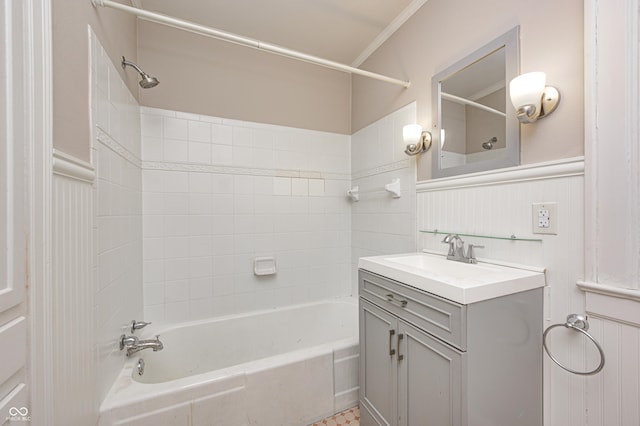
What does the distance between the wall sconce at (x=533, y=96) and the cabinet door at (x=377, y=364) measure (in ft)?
3.44

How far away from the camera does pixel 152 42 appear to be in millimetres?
1780

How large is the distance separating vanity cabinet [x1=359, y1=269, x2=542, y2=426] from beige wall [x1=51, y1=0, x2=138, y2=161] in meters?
1.37

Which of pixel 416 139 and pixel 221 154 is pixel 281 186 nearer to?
pixel 221 154

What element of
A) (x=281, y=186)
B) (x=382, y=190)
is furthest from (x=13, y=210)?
(x=382, y=190)

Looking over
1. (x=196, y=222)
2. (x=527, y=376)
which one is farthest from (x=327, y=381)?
(x=196, y=222)

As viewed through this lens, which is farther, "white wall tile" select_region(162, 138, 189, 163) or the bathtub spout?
"white wall tile" select_region(162, 138, 189, 163)

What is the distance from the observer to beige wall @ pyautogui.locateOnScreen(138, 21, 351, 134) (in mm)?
1814

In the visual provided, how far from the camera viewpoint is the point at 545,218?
1057 mm

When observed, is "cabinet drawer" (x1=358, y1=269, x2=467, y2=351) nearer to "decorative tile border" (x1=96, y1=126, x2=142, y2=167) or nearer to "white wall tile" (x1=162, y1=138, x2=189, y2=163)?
"decorative tile border" (x1=96, y1=126, x2=142, y2=167)

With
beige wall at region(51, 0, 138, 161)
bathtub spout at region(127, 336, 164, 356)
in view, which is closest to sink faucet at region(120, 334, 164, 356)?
bathtub spout at region(127, 336, 164, 356)

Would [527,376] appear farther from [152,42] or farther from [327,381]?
[152,42]

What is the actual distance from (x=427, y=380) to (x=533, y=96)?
1.21 meters

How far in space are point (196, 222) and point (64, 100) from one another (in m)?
1.17

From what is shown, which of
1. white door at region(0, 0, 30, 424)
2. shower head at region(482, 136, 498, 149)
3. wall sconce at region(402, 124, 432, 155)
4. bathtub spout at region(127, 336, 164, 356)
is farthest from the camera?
wall sconce at region(402, 124, 432, 155)
